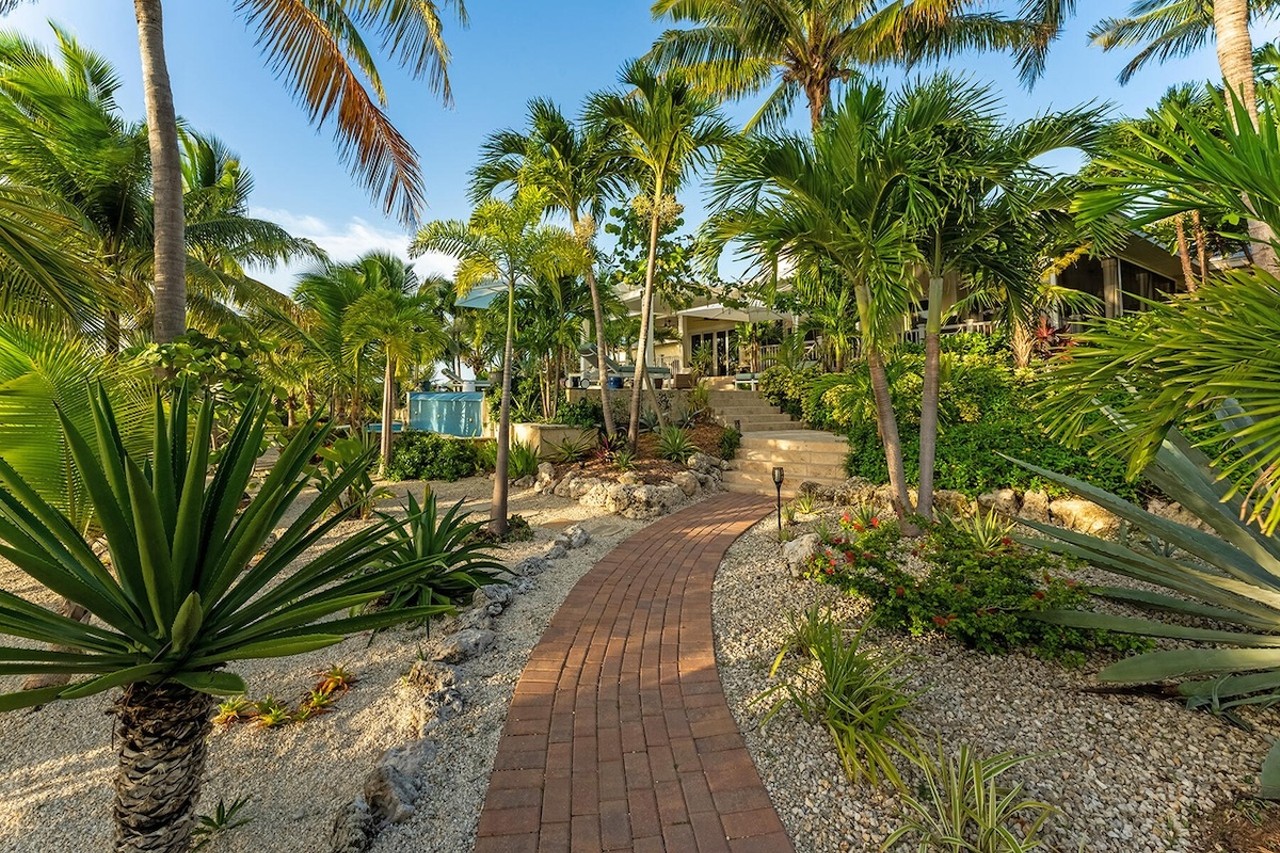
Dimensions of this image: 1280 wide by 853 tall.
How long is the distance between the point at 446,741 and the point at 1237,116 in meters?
4.27

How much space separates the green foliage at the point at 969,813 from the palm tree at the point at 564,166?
896 centimetres

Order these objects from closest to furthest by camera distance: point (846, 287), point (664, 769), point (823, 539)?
point (664, 769) < point (823, 539) < point (846, 287)

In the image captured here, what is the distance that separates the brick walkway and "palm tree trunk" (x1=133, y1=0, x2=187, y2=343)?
451 centimetres

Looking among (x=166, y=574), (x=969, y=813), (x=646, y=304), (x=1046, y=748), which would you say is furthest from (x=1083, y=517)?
(x=166, y=574)

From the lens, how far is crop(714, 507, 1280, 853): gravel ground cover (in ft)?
7.06

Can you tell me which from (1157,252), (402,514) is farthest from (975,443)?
(1157,252)

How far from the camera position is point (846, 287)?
5.70m

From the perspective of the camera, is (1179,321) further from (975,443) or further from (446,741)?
(975,443)

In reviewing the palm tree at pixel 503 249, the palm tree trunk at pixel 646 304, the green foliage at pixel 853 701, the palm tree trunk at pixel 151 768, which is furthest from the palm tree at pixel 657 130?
the palm tree trunk at pixel 151 768

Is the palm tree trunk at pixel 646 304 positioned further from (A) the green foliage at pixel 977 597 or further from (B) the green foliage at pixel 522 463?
(A) the green foliage at pixel 977 597

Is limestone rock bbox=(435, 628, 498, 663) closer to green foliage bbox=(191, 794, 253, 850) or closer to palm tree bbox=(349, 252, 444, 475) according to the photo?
green foliage bbox=(191, 794, 253, 850)

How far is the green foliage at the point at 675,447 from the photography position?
10.2 m

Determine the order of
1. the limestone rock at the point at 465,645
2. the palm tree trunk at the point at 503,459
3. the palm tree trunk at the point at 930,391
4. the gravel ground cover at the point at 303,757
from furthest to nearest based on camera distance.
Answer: the palm tree trunk at the point at 503,459 → the palm tree trunk at the point at 930,391 → the limestone rock at the point at 465,645 → the gravel ground cover at the point at 303,757

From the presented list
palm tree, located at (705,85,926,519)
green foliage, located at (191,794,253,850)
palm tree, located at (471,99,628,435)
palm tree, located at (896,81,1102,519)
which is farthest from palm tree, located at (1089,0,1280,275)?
green foliage, located at (191,794,253,850)
